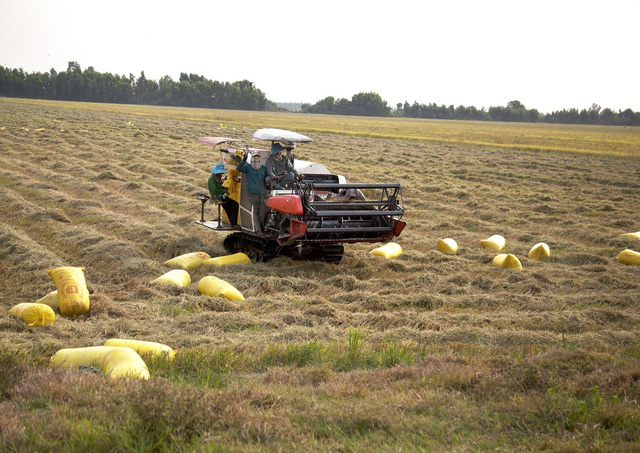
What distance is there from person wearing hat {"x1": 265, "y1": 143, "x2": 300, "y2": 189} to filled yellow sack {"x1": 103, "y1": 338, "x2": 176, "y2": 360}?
478cm

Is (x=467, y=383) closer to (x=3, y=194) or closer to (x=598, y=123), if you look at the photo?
(x=3, y=194)

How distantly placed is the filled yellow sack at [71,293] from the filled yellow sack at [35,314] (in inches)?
16.4

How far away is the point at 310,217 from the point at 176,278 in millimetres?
2231

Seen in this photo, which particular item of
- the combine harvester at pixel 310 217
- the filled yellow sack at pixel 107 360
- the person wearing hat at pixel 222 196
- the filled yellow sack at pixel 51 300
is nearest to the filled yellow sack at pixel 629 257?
the combine harvester at pixel 310 217

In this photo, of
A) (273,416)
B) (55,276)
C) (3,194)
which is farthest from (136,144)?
(273,416)

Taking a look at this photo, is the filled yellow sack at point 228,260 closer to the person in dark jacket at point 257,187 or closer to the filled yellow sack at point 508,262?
the person in dark jacket at point 257,187

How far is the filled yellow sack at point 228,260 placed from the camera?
9922mm

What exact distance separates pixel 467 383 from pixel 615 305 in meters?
4.25

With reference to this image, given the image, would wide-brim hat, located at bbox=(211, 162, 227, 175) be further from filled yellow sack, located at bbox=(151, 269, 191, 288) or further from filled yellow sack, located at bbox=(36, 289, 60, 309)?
filled yellow sack, located at bbox=(36, 289, 60, 309)

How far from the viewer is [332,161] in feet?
91.5

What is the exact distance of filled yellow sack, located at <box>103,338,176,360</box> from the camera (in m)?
5.66

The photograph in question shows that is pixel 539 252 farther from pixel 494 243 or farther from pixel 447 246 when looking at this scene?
pixel 447 246

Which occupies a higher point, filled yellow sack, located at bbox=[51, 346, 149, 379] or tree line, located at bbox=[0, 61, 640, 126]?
tree line, located at bbox=[0, 61, 640, 126]

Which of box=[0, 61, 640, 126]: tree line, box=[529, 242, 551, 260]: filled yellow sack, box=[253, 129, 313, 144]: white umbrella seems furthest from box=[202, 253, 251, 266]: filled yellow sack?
box=[0, 61, 640, 126]: tree line
